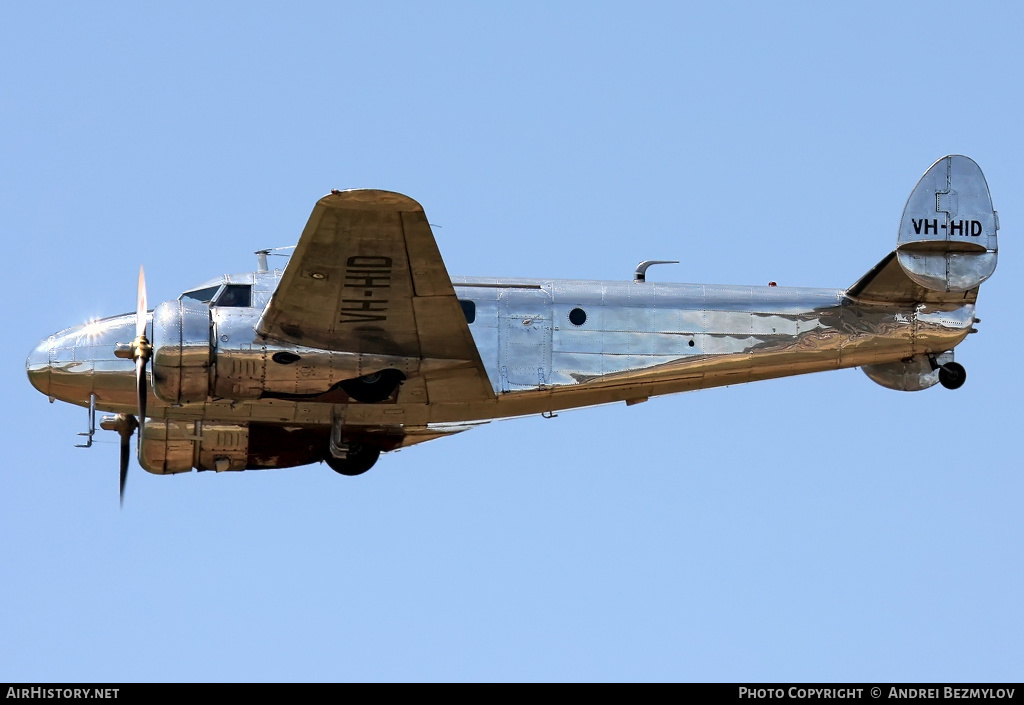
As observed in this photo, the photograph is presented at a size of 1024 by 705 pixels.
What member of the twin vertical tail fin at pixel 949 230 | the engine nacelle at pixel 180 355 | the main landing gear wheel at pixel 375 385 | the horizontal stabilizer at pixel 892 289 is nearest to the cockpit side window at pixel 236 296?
the engine nacelle at pixel 180 355

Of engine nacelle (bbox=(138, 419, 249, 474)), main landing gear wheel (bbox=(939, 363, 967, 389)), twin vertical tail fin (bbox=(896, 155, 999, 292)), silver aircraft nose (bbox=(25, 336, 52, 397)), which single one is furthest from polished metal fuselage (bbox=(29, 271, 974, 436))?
engine nacelle (bbox=(138, 419, 249, 474))

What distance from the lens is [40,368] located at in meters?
18.2

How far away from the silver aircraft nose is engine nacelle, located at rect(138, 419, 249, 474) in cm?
166

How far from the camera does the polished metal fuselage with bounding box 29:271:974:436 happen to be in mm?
18281

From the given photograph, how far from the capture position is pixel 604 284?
1906cm

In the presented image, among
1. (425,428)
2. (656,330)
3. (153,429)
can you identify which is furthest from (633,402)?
(153,429)

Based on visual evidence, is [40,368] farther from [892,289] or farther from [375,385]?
[892,289]

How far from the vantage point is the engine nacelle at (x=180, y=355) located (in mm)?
17344

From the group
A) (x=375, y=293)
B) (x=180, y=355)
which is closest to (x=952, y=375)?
(x=375, y=293)

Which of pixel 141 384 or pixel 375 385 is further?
pixel 375 385

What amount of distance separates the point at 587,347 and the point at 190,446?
16.2ft
